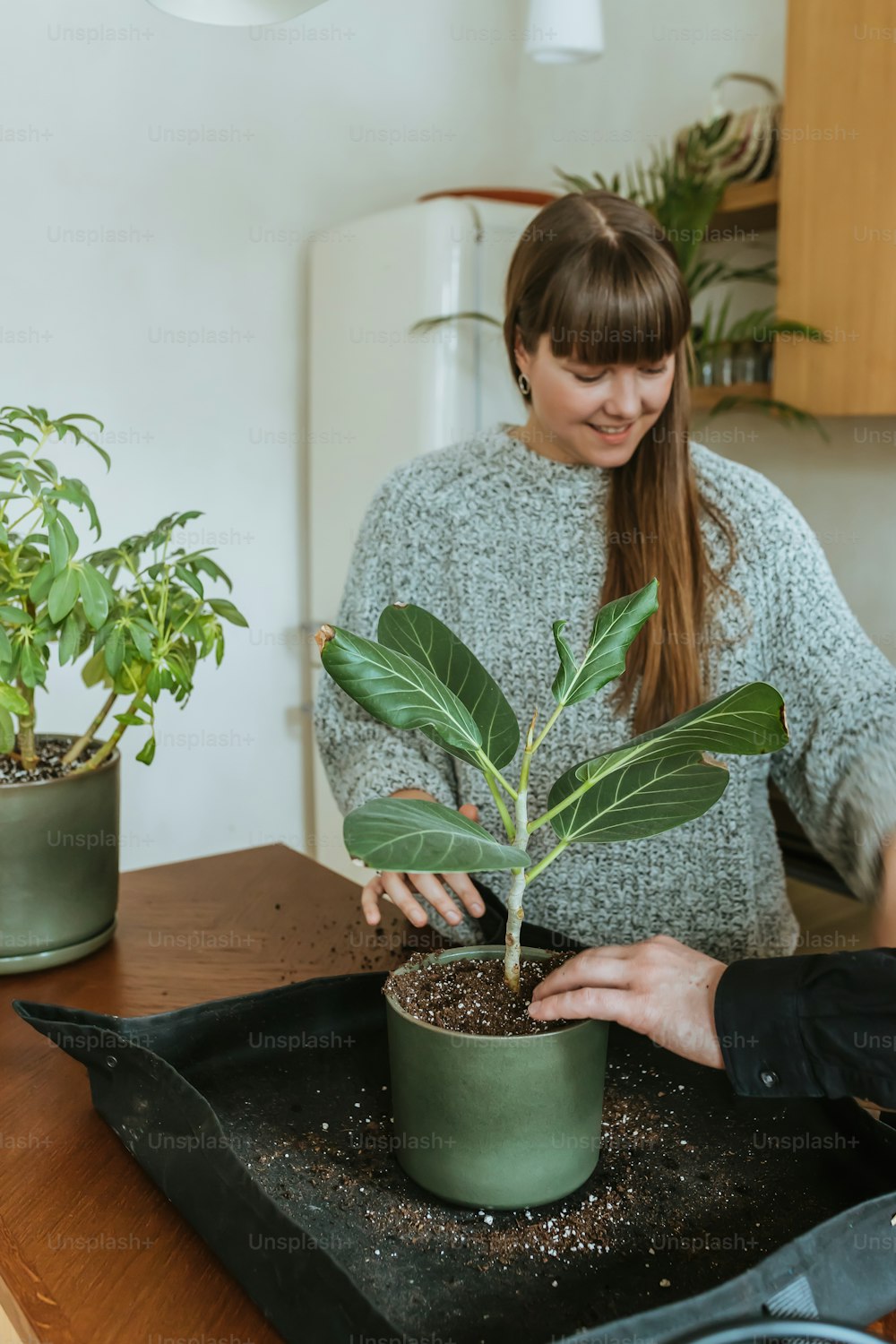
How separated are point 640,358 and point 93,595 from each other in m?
0.58

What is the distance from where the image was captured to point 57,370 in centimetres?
252

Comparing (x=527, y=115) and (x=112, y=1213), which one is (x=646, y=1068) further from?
(x=527, y=115)

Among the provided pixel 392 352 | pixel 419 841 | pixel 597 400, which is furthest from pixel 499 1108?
pixel 392 352

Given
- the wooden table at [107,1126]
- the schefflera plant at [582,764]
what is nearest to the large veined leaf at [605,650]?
the schefflera plant at [582,764]

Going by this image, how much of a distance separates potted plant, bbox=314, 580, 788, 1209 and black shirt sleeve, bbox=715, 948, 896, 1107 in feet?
0.29

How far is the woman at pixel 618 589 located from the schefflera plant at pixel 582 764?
0.41 m

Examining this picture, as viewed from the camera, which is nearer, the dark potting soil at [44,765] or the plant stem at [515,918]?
the plant stem at [515,918]

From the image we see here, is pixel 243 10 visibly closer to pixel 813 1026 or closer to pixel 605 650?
pixel 605 650

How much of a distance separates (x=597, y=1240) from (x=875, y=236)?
6.13ft

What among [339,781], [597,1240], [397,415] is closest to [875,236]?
[397,415]

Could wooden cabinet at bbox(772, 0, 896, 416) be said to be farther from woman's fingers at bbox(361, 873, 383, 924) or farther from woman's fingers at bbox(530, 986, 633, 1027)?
woman's fingers at bbox(530, 986, 633, 1027)

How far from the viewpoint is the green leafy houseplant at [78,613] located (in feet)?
3.40

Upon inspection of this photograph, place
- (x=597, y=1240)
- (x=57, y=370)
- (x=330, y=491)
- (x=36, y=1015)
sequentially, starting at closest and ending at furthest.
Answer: (x=597, y=1240), (x=36, y=1015), (x=57, y=370), (x=330, y=491)

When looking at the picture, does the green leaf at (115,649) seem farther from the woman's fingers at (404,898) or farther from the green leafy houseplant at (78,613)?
the woman's fingers at (404,898)
